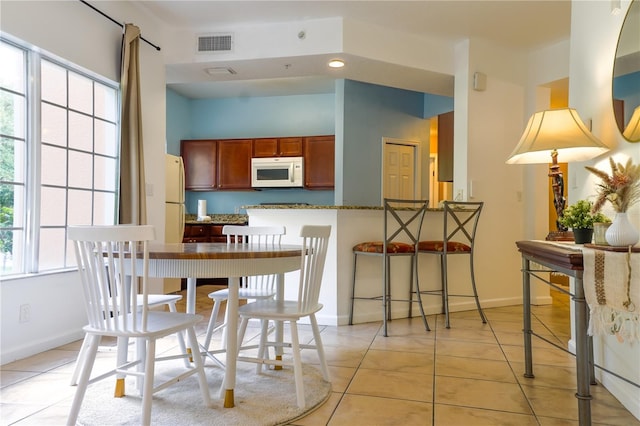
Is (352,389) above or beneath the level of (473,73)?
beneath

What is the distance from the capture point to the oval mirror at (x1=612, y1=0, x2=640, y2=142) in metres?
2.04

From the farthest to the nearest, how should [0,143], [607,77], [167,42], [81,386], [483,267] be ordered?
[483,267] → [167,42] → [0,143] → [607,77] → [81,386]

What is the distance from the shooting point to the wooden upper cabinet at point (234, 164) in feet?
21.1

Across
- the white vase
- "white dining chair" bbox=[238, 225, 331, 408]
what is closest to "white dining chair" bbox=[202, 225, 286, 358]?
"white dining chair" bbox=[238, 225, 331, 408]

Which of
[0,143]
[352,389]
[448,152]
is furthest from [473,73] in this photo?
[0,143]

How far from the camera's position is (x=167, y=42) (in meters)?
4.14

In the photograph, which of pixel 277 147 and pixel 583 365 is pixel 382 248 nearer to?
pixel 583 365

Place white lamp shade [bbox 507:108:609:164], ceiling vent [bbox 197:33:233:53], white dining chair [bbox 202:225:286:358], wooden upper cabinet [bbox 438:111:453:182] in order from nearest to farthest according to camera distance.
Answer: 1. white lamp shade [bbox 507:108:609:164]
2. white dining chair [bbox 202:225:286:358]
3. ceiling vent [bbox 197:33:233:53]
4. wooden upper cabinet [bbox 438:111:453:182]

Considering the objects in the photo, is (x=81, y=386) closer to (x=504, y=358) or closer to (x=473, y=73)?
(x=504, y=358)

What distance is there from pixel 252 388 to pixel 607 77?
8.32 feet

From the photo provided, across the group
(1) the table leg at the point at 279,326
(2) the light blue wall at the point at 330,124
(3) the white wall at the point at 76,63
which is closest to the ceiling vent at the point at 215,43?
(3) the white wall at the point at 76,63

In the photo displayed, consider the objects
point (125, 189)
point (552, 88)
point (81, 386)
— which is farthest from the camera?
point (552, 88)

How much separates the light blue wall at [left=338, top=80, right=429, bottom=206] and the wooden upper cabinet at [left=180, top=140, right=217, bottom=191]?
2.06 m

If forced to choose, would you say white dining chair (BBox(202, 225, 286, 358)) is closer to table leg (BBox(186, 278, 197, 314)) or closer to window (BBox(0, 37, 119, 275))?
table leg (BBox(186, 278, 197, 314))
